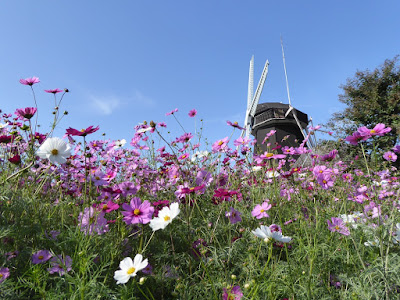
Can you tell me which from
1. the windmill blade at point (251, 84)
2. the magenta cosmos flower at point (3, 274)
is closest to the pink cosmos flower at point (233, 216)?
the magenta cosmos flower at point (3, 274)

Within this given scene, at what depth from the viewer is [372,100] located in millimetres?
15445

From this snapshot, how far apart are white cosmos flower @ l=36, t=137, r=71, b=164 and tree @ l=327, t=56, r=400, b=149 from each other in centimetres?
1565

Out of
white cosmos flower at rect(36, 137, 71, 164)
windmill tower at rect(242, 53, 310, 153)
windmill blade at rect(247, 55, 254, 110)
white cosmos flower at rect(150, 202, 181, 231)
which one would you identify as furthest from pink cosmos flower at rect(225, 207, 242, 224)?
windmill blade at rect(247, 55, 254, 110)

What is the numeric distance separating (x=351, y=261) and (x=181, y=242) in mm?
1021

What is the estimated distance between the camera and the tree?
48.9 feet

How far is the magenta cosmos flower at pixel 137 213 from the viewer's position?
57.2 inches

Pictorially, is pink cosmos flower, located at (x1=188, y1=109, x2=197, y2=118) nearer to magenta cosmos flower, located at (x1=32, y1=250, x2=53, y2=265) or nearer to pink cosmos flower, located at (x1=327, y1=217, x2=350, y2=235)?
pink cosmos flower, located at (x1=327, y1=217, x2=350, y2=235)

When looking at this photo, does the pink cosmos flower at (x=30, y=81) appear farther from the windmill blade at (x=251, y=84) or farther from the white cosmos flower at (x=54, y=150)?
the windmill blade at (x=251, y=84)

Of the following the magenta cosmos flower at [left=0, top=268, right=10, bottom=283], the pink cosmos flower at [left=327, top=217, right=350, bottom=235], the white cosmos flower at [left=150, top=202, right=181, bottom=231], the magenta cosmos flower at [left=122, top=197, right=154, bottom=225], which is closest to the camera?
the white cosmos flower at [left=150, top=202, right=181, bottom=231]

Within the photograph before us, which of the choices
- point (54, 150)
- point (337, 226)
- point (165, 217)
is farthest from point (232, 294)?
point (54, 150)

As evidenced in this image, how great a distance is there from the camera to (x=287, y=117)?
43.2ft

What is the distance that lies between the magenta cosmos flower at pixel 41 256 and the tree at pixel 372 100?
15.8 meters

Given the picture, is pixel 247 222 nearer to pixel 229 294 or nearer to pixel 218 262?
pixel 218 262

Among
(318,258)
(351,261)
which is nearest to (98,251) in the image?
(318,258)
